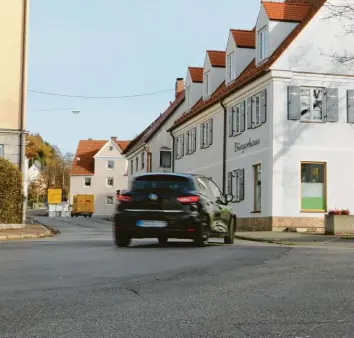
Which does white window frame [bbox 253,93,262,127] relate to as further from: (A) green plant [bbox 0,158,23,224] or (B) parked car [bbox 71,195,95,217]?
(B) parked car [bbox 71,195,95,217]

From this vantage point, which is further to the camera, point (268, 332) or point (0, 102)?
point (0, 102)

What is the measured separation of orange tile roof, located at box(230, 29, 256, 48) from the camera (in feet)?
112

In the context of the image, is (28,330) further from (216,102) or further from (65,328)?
(216,102)

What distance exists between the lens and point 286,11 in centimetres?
3012

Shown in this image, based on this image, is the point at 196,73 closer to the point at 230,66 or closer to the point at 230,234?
the point at 230,66

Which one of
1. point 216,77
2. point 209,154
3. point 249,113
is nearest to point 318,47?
point 249,113

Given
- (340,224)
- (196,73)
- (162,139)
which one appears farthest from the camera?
(162,139)

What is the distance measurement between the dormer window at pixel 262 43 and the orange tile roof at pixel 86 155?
67.2 m

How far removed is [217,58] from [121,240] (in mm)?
25877

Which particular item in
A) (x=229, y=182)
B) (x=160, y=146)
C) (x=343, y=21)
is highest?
(x=343, y=21)

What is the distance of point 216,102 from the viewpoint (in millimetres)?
35469

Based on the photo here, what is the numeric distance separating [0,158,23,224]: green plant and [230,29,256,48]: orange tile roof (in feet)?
46.7

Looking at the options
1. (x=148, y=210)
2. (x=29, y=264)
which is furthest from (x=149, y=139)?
(x=29, y=264)

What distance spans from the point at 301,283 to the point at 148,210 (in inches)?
265
